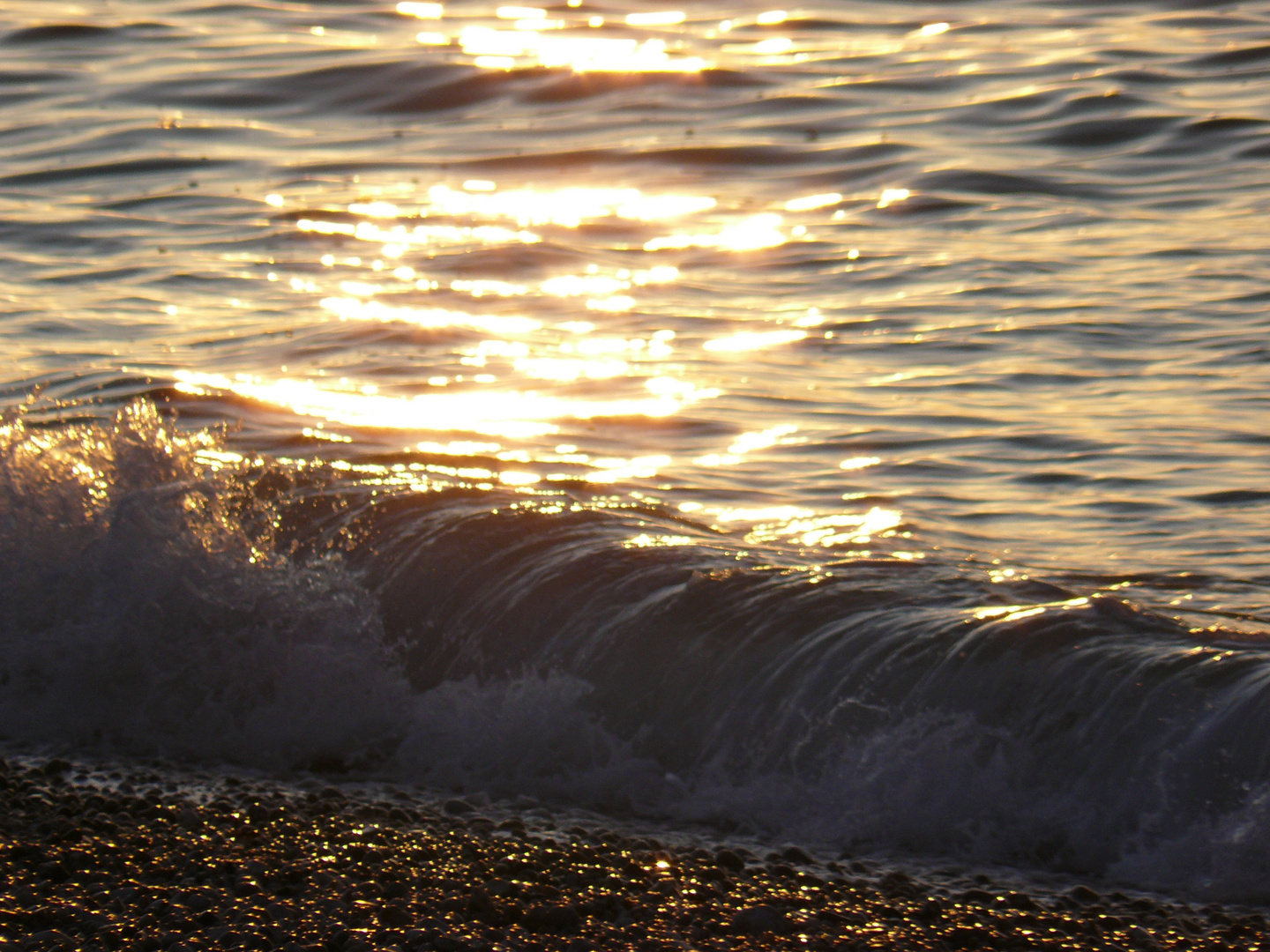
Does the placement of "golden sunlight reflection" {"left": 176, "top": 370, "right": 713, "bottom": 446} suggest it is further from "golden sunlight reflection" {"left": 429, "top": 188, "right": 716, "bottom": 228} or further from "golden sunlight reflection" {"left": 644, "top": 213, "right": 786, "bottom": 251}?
"golden sunlight reflection" {"left": 429, "top": 188, "right": 716, "bottom": 228}

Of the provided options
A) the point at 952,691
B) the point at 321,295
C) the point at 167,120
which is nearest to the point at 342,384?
the point at 321,295

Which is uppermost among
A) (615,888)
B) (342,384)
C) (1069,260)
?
(1069,260)

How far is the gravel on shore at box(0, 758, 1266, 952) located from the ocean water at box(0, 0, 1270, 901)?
1.14ft

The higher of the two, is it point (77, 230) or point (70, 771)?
point (77, 230)

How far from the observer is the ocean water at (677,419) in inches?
204

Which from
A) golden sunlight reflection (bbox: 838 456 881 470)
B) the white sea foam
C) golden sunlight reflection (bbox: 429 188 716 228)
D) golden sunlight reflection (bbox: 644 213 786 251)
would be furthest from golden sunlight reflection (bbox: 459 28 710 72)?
the white sea foam

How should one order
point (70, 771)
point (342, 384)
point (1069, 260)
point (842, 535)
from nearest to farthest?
point (70, 771), point (842, 535), point (342, 384), point (1069, 260)

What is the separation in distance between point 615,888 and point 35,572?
9.54ft

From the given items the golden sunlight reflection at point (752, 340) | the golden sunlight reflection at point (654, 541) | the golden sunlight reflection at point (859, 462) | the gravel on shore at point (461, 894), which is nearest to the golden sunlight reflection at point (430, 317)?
the golden sunlight reflection at point (752, 340)

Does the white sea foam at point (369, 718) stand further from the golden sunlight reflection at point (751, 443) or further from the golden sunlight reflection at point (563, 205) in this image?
the golden sunlight reflection at point (563, 205)

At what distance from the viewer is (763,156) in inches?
483

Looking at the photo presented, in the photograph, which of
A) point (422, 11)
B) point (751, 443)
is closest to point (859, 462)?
point (751, 443)

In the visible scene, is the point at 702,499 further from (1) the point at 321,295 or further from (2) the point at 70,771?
(1) the point at 321,295

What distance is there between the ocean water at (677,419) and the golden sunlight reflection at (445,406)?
3 cm
